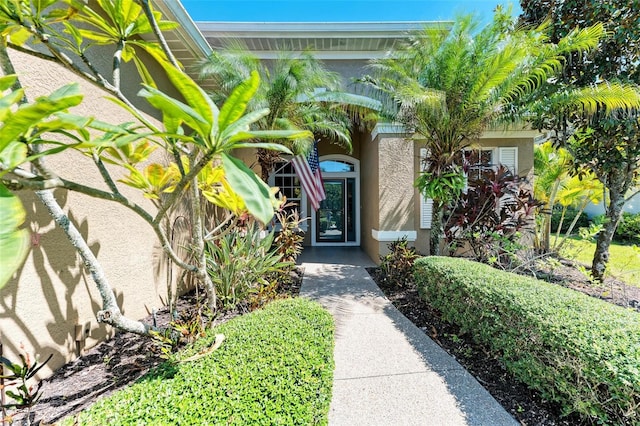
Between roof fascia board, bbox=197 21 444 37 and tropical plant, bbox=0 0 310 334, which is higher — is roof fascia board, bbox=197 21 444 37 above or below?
above

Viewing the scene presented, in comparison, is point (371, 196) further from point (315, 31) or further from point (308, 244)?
point (315, 31)

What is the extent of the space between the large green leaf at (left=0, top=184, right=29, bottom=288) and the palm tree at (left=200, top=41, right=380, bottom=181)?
5.00 m

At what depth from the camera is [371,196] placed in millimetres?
8680

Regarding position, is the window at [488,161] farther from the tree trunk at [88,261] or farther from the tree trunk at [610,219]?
→ the tree trunk at [88,261]

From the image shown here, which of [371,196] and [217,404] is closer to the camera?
[217,404]

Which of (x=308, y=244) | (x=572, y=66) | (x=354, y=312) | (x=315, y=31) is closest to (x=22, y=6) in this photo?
(x=354, y=312)

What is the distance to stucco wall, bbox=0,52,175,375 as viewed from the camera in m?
2.46

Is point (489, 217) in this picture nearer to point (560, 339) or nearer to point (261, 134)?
point (560, 339)

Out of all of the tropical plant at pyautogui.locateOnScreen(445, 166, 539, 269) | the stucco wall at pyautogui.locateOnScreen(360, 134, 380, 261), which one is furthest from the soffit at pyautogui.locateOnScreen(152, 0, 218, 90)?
the tropical plant at pyautogui.locateOnScreen(445, 166, 539, 269)

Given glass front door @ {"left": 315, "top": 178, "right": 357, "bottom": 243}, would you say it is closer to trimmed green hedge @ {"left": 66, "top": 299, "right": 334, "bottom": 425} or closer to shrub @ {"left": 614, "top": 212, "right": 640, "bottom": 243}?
trimmed green hedge @ {"left": 66, "top": 299, "right": 334, "bottom": 425}

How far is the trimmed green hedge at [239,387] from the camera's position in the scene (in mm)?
1543

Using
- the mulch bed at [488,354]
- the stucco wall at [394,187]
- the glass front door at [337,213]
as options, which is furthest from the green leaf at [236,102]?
the glass front door at [337,213]

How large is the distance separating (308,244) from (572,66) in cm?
943

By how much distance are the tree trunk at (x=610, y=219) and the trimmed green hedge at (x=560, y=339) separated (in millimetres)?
4647
